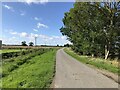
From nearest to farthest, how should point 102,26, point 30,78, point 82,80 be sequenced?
point 82,80
point 30,78
point 102,26

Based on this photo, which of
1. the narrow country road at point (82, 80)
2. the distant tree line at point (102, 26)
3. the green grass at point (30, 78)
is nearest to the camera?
the narrow country road at point (82, 80)

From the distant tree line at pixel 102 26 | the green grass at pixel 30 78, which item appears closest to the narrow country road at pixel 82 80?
→ the green grass at pixel 30 78

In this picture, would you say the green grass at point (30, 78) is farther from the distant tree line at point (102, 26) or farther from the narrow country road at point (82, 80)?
the distant tree line at point (102, 26)

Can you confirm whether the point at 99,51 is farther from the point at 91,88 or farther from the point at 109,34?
the point at 91,88

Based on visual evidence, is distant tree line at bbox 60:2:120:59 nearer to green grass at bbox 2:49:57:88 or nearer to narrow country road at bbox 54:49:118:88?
green grass at bbox 2:49:57:88

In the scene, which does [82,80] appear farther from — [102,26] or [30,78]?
[102,26]

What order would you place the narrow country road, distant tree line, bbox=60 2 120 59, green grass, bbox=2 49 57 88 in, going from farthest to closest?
distant tree line, bbox=60 2 120 59, green grass, bbox=2 49 57 88, the narrow country road

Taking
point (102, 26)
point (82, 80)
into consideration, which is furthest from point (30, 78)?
point (102, 26)

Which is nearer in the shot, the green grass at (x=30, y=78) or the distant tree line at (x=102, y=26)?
the green grass at (x=30, y=78)

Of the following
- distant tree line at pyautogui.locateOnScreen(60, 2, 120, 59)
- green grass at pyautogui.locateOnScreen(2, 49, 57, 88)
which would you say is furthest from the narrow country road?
distant tree line at pyautogui.locateOnScreen(60, 2, 120, 59)

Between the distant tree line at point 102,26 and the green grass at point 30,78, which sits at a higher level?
the distant tree line at point 102,26

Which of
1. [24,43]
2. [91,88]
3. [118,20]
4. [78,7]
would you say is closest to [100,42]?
[118,20]

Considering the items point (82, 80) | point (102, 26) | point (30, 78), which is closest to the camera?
point (82, 80)

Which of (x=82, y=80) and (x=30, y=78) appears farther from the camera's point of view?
(x=30, y=78)
